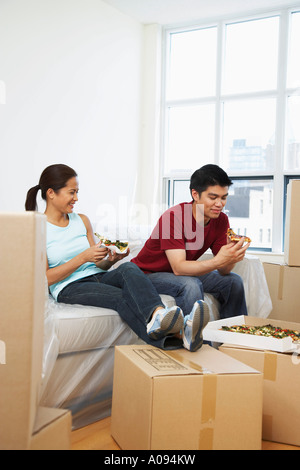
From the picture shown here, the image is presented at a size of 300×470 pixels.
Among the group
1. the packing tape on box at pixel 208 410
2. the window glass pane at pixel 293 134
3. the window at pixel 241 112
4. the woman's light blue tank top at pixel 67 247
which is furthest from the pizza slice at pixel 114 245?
the window glass pane at pixel 293 134

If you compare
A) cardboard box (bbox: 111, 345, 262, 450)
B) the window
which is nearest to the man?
cardboard box (bbox: 111, 345, 262, 450)

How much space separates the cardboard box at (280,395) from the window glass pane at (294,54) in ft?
10.8

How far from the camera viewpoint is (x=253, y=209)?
4.54 m

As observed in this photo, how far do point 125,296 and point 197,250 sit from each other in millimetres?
654

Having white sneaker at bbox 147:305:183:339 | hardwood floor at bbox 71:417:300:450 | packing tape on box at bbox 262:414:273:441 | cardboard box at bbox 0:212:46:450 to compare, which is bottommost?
hardwood floor at bbox 71:417:300:450

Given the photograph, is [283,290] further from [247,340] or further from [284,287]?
[247,340]

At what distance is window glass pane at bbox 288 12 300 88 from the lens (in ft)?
14.1

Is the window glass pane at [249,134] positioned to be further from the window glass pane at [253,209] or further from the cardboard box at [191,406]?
the cardboard box at [191,406]

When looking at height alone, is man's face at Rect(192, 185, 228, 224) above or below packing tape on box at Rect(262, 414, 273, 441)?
above

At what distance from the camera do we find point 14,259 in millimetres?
1056

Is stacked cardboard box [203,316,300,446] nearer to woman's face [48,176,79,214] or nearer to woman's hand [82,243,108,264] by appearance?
woman's hand [82,243,108,264]

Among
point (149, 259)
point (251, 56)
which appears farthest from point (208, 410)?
point (251, 56)

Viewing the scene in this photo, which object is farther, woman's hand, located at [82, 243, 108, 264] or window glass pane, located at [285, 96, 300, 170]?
window glass pane, located at [285, 96, 300, 170]

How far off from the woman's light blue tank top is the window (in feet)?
8.30
